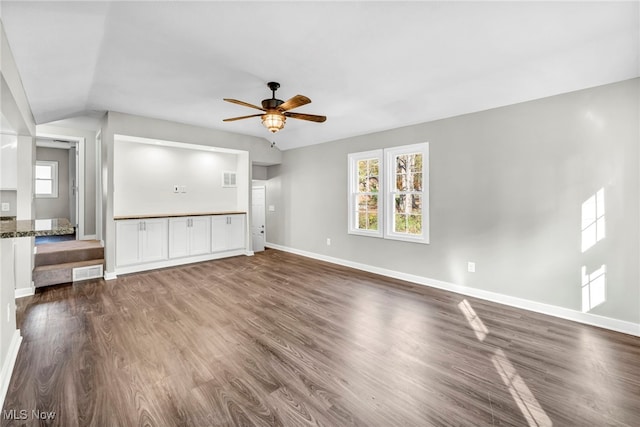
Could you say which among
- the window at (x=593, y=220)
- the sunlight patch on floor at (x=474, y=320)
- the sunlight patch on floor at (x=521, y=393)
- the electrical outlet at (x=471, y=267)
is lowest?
the sunlight patch on floor at (x=521, y=393)

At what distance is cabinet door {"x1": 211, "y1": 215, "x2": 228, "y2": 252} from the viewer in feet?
20.0

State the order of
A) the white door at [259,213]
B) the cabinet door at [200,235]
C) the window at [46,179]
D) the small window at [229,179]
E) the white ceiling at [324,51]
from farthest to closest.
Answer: the window at [46,179] → the white door at [259,213] → the small window at [229,179] → the cabinet door at [200,235] → the white ceiling at [324,51]

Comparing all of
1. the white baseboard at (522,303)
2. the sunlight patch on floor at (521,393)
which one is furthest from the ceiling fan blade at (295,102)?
the white baseboard at (522,303)

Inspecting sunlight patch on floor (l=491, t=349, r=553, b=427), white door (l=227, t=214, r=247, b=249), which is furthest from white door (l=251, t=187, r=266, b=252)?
sunlight patch on floor (l=491, t=349, r=553, b=427)

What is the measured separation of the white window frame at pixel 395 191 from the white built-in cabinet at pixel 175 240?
3471 mm

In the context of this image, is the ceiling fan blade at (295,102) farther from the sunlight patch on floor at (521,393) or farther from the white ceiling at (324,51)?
the sunlight patch on floor at (521,393)

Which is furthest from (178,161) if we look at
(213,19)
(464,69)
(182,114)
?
(464,69)

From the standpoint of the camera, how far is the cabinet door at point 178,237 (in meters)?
5.50

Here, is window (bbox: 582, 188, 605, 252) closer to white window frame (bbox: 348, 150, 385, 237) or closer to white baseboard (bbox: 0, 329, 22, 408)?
white window frame (bbox: 348, 150, 385, 237)

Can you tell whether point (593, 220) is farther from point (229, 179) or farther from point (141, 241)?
point (141, 241)

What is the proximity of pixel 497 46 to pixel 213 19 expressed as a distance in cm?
253

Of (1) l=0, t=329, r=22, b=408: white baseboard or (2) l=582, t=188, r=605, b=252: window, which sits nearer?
(1) l=0, t=329, r=22, b=408: white baseboard

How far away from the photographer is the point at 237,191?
695 cm

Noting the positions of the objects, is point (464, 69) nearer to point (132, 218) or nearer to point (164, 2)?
point (164, 2)
